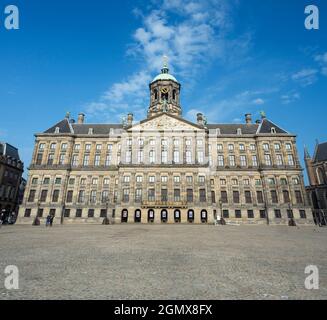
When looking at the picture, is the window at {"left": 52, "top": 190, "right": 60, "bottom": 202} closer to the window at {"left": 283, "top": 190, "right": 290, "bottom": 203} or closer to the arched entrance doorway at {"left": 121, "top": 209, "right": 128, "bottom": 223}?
the arched entrance doorway at {"left": 121, "top": 209, "right": 128, "bottom": 223}

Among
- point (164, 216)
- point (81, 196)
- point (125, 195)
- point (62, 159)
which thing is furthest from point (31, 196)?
point (164, 216)

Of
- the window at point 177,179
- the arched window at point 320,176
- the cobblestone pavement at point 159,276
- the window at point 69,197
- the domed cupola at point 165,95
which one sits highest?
the domed cupola at point 165,95

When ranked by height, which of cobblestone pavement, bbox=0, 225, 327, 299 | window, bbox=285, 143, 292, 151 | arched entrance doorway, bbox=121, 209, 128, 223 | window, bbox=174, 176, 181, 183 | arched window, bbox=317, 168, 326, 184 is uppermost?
window, bbox=285, 143, 292, 151

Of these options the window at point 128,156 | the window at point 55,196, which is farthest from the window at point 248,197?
the window at point 55,196

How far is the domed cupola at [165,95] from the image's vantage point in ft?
167

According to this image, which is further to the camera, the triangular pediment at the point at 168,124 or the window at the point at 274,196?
the triangular pediment at the point at 168,124

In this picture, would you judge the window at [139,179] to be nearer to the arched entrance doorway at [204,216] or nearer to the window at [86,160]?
the window at [86,160]

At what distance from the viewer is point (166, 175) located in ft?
141

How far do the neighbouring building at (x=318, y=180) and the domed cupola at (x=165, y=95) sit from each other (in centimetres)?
4235

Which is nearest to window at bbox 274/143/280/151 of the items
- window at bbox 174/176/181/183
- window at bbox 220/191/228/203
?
window at bbox 220/191/228/203

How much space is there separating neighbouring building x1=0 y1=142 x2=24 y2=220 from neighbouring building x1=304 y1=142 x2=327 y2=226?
3001 inches

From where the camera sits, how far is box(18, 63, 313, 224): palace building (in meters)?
41.8

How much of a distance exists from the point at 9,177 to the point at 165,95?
43.6 meters

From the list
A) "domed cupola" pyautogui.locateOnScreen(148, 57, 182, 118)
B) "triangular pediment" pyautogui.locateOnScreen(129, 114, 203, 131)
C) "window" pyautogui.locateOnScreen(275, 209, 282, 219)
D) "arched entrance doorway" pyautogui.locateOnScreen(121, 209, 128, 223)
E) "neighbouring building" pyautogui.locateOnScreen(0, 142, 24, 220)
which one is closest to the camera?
"arched entrance doorway" pyautogui.locateOnScreen(121, 209, 128, 223)
